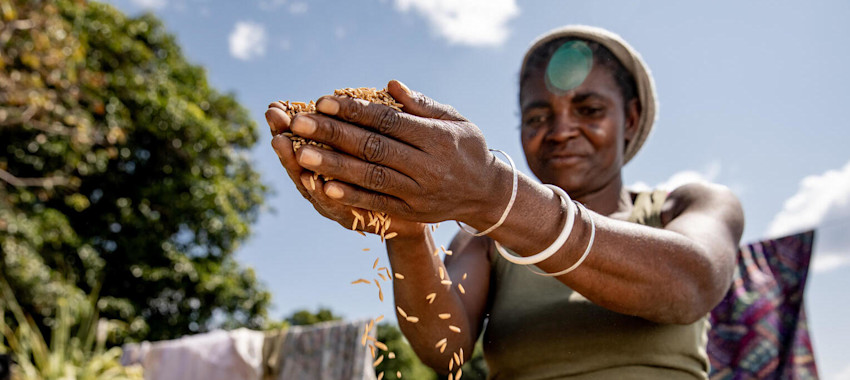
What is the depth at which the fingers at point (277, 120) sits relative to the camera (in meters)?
0.93

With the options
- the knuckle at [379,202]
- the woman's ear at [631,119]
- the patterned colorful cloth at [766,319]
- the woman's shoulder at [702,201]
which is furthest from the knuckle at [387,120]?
the patterned colorful cloth at [766,319]

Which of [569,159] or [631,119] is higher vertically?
[631,119]

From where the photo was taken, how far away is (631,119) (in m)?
1.91

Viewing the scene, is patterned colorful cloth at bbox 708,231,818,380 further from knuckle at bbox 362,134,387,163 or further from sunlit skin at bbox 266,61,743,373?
knuckle at bbox 362,134,387,163

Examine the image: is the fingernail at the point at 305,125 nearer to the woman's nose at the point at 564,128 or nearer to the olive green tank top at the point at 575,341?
the olive green tank top at the point at 575,341

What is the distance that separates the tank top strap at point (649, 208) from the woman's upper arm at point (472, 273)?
0.41 metres

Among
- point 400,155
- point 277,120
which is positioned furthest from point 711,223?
point 277,120

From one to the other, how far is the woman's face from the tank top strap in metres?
0.11

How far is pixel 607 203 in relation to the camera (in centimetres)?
178

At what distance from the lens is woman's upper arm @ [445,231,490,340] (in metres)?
1.58

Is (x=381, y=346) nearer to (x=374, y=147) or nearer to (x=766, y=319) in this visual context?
(x=374, y=147)

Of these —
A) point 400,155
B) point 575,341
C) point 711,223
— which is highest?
point 400,155

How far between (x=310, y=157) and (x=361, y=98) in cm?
16

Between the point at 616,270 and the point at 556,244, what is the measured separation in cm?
17
